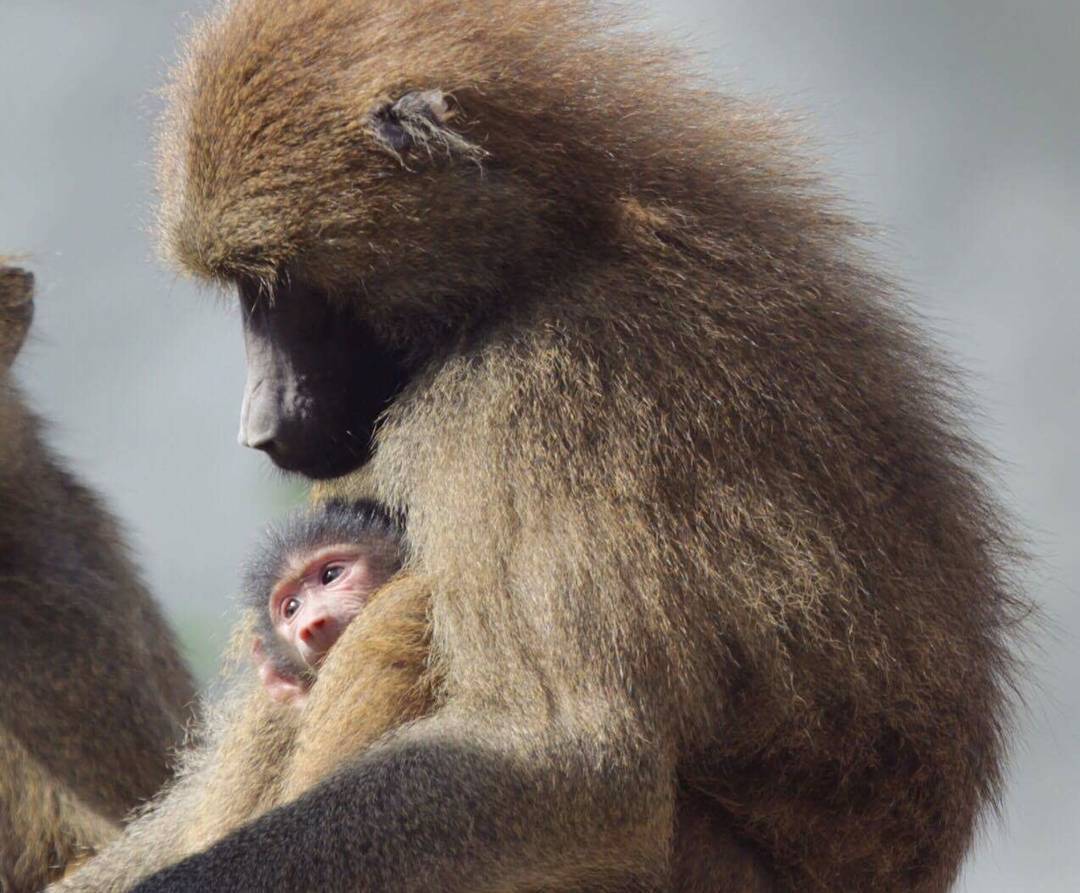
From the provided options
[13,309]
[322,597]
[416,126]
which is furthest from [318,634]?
[13,309]

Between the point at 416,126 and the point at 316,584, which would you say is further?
the point at 316,584

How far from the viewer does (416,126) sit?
358 cm

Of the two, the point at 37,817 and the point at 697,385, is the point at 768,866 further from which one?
the point at 37,817

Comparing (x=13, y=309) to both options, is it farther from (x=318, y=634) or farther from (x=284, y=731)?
(x=284, y=731)

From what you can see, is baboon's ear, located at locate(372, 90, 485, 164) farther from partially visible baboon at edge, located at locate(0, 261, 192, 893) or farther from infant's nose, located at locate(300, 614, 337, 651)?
partially visible baboon at edge, located at locate(0, 261, 192, 893)

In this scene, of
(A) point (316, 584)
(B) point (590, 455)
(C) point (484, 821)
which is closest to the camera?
(C) point (484, 821)

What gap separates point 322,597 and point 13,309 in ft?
5.78

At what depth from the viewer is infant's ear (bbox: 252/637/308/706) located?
406 cm

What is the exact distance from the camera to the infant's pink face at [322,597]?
4090mm

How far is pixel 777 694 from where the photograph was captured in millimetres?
3467

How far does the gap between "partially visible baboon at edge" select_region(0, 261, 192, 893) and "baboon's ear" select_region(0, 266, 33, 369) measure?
0.88 feet

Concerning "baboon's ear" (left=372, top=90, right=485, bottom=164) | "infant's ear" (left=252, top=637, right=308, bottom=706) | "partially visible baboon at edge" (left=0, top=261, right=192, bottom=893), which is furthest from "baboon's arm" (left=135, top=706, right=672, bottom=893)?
"partially visible baboon at edge" (left=0, top=261, right=192, bottom=893)

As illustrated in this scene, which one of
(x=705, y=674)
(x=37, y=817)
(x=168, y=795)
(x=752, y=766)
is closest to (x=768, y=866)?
(x=752, y=766)

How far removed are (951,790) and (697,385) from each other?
39.4 inches
